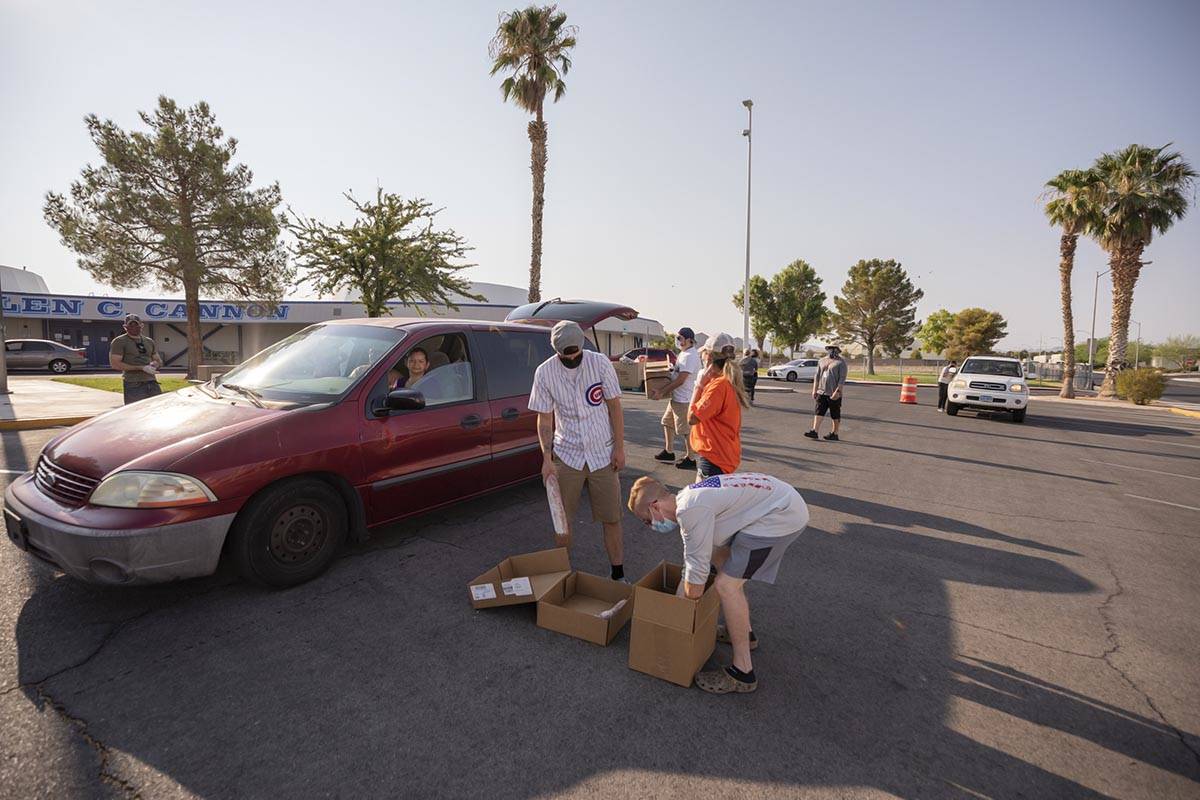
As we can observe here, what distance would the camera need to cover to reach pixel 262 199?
25312mm

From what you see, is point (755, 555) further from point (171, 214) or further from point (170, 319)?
point (170, 319)

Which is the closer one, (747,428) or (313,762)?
(313,762)

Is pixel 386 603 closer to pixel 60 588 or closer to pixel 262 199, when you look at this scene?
pixel 60 588

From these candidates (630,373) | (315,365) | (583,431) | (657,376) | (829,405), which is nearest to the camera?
(583,431)

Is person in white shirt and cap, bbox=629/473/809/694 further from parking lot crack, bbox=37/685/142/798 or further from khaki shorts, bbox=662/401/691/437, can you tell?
khaki shorts, bbox=662/401/691/437

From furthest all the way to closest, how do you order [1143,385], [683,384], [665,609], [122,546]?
[1143,385] → [683,384] → [122,546] → [665,609]

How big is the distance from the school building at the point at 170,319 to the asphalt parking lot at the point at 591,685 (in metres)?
28.8

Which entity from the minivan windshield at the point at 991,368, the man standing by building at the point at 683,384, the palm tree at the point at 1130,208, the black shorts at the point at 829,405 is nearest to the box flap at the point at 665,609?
the man standing by building at the point at 683,384

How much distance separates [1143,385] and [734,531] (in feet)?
95.1

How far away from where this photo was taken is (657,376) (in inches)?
298

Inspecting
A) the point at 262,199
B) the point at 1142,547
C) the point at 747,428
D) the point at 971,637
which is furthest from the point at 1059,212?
the point at 262,199

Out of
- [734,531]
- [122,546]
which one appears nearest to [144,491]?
[122,546]

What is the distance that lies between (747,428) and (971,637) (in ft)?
28.3

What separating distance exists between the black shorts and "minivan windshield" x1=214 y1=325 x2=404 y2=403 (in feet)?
26.1
